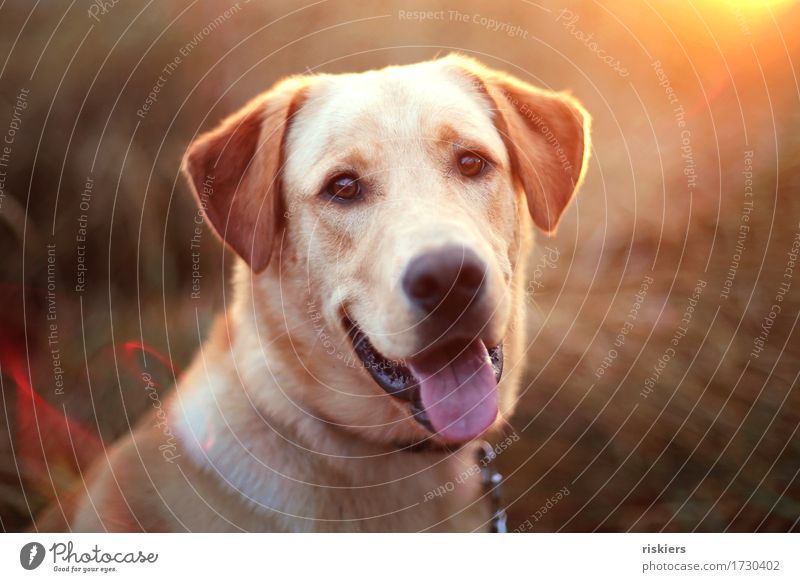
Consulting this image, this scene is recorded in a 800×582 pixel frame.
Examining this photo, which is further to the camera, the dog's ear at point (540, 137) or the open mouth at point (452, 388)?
the dog's ear at point (540, 137)

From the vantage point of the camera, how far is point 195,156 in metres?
3.03

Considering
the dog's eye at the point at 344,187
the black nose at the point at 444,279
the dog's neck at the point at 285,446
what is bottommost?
the dog's neck at the point at 285,446

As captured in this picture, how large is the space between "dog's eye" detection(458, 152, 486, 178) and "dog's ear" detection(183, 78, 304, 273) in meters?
0.77

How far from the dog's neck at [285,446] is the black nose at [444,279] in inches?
27.7

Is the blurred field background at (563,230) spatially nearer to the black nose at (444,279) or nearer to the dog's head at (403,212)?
the dog's head at (403,212)

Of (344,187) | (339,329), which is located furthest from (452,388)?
(344,187)

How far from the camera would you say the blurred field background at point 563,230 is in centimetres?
381

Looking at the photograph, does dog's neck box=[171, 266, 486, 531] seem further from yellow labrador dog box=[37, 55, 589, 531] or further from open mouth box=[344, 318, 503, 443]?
open mouth box=[344, 318, 503, 443]

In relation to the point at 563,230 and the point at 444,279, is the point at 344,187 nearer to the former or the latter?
the point at 444,279

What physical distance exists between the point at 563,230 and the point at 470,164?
1.94m

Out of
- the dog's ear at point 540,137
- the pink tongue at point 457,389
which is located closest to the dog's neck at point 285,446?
the pink tongue at point 457,389

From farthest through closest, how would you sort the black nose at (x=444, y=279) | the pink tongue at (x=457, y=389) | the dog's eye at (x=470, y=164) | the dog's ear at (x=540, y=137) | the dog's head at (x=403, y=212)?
the dog's ear at (x=540, y=137) < the dog's eye at (x=470, y=164) < the pink tongue at (x=457, y=389) < the dog's head at (x=403, y=212) < the black nose at (x=444, y=279)

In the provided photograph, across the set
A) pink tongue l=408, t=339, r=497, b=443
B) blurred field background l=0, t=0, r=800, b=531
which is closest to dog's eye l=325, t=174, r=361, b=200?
pink tongue l=408, t=339, r=497, b=443
